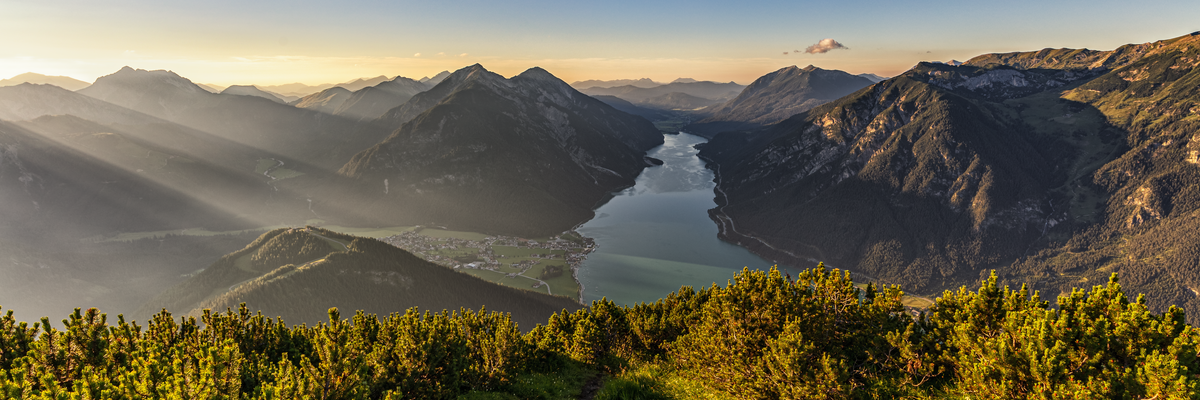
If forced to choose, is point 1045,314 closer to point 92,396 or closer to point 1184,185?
point 92,396

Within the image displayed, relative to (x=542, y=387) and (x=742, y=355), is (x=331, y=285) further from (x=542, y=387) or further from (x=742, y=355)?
(x=742, y=355)

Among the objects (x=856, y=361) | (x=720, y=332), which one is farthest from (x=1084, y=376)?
(x=720, y=332)

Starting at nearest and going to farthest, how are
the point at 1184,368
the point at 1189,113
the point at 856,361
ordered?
the point at 1184,368
the point at 856,361
the point at 1189,113

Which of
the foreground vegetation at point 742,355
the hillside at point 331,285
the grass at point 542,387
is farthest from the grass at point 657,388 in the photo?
the hillside at point 331,285

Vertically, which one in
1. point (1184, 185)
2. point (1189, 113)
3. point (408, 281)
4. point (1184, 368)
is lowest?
point (408, 281)

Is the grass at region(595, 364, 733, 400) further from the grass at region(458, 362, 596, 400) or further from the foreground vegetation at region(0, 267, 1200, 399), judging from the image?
the grass at region(458, 362, 596, 400)

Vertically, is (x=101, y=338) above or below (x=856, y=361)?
above

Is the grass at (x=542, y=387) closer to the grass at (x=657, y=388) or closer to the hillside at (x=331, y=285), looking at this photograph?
the grass at (x=657, y=388)
